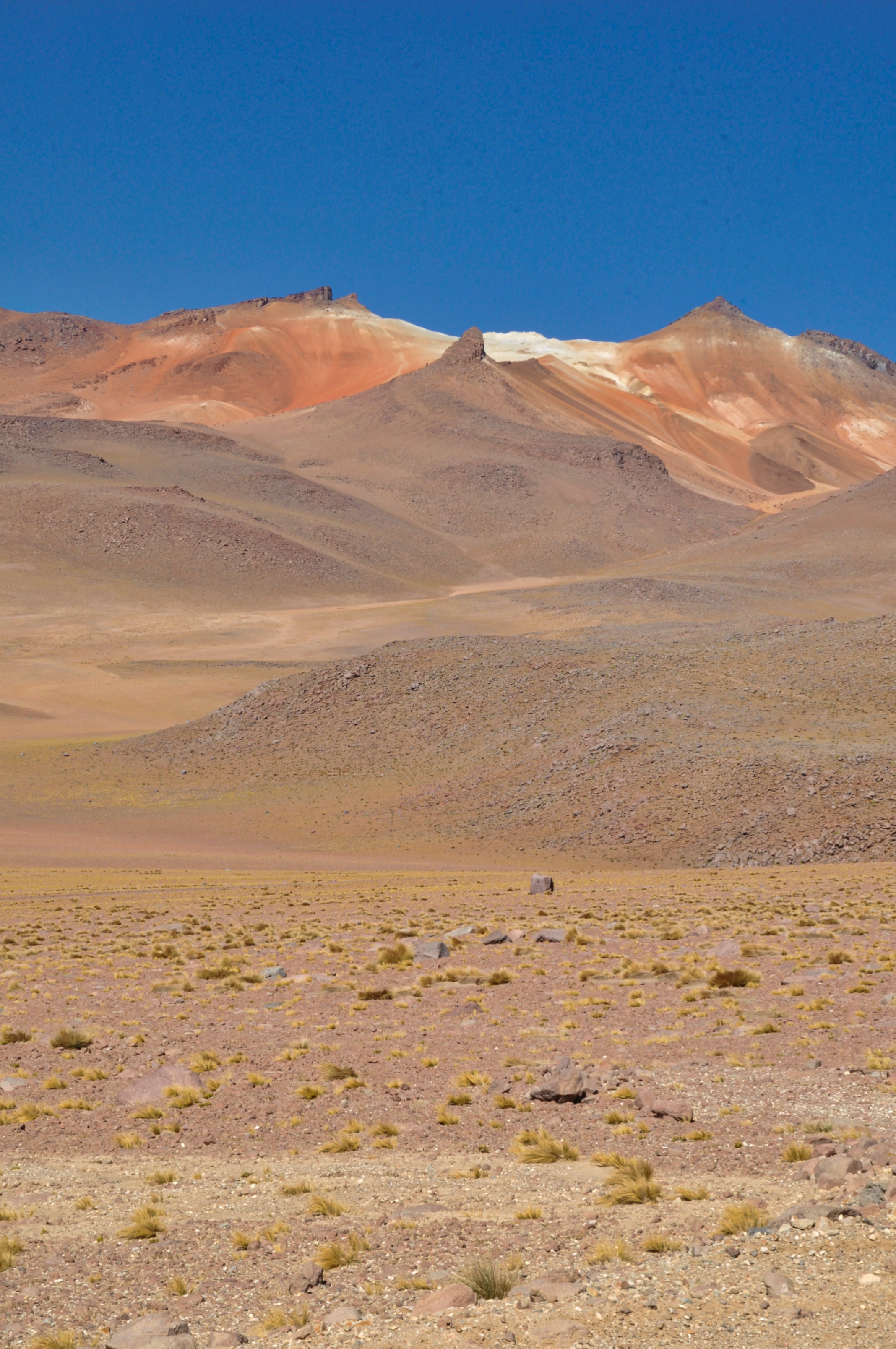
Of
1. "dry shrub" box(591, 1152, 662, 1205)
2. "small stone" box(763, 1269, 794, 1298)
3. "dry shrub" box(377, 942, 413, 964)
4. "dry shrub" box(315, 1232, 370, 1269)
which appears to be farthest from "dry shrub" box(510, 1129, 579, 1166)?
"dry shrub" box(377, 942, 413, 964)

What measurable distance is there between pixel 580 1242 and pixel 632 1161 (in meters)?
1.50

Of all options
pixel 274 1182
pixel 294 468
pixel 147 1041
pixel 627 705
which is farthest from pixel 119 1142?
pixel 294 468

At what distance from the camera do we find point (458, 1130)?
10.8 m

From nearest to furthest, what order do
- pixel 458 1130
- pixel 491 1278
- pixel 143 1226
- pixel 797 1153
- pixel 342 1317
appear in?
1. pixel 342 1317
2. pixel 491 1278
3. pixel 143 1226
4. pixel 797 1153
5. pixel 458 1130

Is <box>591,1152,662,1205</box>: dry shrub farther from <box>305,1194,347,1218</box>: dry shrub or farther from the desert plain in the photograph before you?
<box>305,1194,347,1218</box>: dry shrub

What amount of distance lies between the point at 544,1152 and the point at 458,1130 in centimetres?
126

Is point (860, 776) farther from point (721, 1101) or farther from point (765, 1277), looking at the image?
point (765, 1277)

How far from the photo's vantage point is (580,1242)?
24.6 feet

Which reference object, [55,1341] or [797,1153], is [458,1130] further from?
[55,1341]

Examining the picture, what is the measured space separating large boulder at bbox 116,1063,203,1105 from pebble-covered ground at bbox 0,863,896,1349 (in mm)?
42

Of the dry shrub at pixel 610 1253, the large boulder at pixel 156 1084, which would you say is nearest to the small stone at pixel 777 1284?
the dry shrub at pixel 610 1253

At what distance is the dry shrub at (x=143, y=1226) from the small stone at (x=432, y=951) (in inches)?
383

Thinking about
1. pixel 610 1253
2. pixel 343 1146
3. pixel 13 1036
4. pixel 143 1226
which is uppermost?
pixel 610 1253

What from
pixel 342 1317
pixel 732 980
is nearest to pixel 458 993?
pixel 732 980
